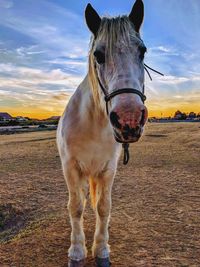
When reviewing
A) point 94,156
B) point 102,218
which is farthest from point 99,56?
point 102,218

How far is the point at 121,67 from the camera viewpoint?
2469 millimetres

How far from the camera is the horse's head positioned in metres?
2.29

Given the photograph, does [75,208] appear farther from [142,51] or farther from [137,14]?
[137,14]

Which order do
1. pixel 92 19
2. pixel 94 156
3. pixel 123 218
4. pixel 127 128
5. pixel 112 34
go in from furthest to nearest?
pixel 123 218, pixel 94 156, pixel 92 19, pixel 112 34, pixel 127 128

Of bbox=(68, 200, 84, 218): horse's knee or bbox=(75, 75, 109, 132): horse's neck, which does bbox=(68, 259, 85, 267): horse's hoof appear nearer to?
bbox=(68, 200, 84, 218): horse's knee

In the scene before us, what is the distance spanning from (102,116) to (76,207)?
1.06 m

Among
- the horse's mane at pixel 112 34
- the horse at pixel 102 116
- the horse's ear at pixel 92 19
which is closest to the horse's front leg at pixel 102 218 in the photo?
the horse at pixel 102 116

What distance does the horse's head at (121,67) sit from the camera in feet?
7.52

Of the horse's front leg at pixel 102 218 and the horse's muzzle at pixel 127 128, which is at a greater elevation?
the horse's muzzle at pixel 127 128

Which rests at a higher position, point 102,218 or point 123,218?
point 102,218

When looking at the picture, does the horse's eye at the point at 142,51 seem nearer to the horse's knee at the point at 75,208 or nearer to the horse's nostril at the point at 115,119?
the horse's nostril at the point at 115,119

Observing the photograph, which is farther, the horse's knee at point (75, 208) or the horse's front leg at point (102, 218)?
the horse's knee at point (75, 208)

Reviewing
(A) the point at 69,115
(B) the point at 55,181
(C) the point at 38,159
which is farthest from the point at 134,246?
(C) the point at 38,159

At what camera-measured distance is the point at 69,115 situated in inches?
139
